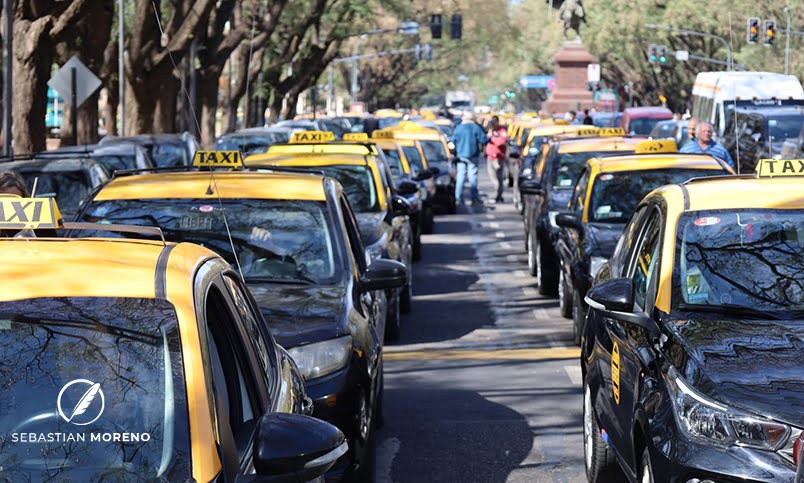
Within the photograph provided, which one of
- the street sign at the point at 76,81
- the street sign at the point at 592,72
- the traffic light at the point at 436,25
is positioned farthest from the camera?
the street sign at the point at 592,72

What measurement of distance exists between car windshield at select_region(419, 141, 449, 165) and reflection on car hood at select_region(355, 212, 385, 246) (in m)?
16.6

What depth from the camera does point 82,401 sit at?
3.81m

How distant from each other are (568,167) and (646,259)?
11.4 metres

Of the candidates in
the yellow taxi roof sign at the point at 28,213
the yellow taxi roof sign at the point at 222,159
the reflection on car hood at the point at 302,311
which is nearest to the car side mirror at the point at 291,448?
the yellow taxi roof sign at the point at 28,213

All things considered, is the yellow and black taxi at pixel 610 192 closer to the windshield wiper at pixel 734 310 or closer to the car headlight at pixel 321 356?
the car headlight at pixel 321 356

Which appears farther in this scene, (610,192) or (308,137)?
(308,137)

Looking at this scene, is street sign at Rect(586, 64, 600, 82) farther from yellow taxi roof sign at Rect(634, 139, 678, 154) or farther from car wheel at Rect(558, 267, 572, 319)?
car wheel at Rect(558, 267, 572, 319)

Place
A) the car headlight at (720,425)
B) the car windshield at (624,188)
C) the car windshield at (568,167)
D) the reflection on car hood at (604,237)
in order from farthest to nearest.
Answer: the car windshield at (568,167), the car windshield at (624,188), the reflection on car hood at (604,237), the car headlight at (720,425)

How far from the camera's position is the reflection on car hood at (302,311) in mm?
7438

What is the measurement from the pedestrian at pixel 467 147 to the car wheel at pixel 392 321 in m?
17.6

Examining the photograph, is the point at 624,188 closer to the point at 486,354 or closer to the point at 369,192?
the point at 486,354

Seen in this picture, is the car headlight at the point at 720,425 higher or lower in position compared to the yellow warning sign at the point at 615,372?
higher

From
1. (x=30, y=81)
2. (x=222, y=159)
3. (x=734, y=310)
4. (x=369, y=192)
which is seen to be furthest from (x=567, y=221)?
(x=30, y=81)

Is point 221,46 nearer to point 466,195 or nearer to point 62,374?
point 466,195
